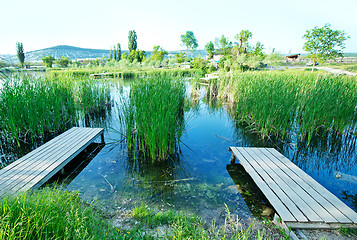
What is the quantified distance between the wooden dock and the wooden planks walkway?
8.82 feet

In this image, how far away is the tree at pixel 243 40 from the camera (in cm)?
2436

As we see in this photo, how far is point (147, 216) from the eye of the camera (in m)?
1.96

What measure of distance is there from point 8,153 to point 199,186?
368cm

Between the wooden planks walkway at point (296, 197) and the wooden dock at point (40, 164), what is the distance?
2687 mm

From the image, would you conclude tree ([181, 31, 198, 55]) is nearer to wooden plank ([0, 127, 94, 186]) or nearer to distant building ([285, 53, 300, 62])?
distant building ([285, 53, 300, 62])

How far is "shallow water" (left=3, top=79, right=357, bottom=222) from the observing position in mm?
2363

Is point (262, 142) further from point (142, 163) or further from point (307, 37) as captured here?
point (307, 37)

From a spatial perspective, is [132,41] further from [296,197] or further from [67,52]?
[67,52]

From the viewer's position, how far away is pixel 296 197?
2127 millimetres

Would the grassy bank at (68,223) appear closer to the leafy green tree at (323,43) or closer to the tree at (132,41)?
the leafy green tree at (323,43)

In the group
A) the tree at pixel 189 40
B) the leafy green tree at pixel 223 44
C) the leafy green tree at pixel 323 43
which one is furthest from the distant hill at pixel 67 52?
the leafy green tree at pixel 323 43

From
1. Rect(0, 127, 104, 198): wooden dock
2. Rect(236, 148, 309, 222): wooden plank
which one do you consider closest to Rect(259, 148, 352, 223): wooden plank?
Rect(236, 148, 309, 222): wooden plank

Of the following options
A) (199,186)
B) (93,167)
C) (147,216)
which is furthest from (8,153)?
(199,186)

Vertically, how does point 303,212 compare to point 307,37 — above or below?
below
